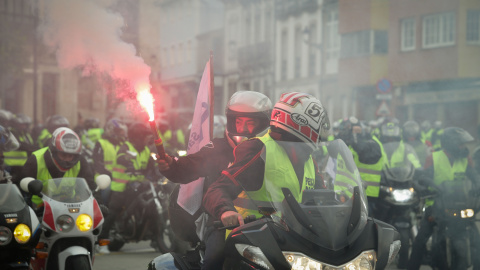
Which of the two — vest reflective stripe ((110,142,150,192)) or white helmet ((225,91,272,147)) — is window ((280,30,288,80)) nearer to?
vest reflective stripe ((110,142,150,192))

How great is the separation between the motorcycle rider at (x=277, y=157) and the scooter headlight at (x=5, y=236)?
2.41 m

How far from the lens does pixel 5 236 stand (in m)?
6.52

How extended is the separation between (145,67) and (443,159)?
4.10 meters

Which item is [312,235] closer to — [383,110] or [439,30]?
[383,110]

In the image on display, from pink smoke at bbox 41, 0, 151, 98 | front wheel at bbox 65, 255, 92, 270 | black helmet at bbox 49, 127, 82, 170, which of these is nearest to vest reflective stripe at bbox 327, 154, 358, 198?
pink smoke at bbox 41, 0, 151, 98

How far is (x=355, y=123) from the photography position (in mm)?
11836

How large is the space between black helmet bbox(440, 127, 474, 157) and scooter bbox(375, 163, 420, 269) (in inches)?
37.8

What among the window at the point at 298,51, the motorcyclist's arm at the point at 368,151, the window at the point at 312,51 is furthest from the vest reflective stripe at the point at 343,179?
the window at the point at 298,51

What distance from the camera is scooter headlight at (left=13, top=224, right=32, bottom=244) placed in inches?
258

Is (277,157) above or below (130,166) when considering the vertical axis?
above

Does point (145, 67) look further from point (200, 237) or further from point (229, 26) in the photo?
point (229, 26)

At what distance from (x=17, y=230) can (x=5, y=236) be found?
10cm

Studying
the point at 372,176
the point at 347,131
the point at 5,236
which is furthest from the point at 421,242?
the point at 5,236

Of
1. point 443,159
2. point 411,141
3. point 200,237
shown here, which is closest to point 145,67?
point 200,237
